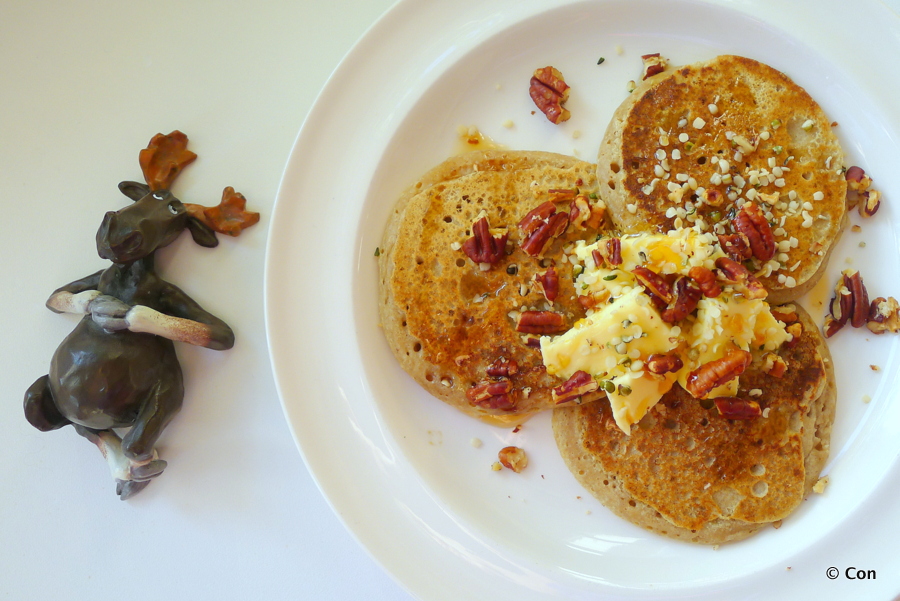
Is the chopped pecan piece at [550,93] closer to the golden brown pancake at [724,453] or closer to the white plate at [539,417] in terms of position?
the white plate at [539,417]

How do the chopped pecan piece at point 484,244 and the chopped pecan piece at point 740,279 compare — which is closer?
the chopped pecan piece at point 740,279

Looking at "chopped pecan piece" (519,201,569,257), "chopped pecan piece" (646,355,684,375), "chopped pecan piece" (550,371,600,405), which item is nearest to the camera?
"chopped pecan piece" (646,355,684,375)

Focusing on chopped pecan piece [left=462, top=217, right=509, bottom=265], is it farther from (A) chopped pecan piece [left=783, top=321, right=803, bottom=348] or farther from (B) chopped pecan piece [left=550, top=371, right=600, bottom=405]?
(A) chopped pecan piece [left=783, top=321, right=803, bottom=348]

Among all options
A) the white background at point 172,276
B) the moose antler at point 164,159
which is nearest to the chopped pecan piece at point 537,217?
the white background at point 172,276

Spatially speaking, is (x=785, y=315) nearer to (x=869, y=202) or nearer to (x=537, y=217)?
(x=869, y=202)

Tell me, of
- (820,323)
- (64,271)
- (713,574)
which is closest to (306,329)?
(64,271)

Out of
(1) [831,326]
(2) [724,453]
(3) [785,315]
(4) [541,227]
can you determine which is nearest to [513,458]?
(2) [724,453]

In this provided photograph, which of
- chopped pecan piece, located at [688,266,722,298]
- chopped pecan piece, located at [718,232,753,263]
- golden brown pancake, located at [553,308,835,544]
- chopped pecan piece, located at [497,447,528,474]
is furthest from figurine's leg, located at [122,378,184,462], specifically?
chopped pecan piece, located at [718,232,753,263]
